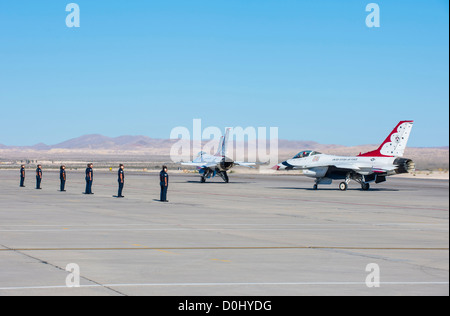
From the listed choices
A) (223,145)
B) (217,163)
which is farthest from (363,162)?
(223,145)

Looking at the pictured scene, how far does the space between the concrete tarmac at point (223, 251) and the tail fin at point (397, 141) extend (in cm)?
1791

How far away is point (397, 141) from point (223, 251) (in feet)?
118

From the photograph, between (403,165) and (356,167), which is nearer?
(403,165)

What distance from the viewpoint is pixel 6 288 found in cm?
1201

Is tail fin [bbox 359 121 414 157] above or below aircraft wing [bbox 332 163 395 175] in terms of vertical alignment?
above

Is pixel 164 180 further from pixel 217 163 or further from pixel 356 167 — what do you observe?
pixel 217 163

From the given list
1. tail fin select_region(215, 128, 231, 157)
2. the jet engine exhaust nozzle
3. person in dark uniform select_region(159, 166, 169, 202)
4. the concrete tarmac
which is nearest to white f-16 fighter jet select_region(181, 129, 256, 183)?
tail fin select_region(215, 128, 231, 157)

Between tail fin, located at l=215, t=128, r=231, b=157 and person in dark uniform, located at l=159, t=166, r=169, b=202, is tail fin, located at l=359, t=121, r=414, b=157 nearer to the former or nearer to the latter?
tail fin, located at l=215, t=128, r=231, b=157

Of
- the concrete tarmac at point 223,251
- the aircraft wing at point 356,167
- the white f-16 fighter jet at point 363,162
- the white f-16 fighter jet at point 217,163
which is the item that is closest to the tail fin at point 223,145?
the white f-16 fighter jet at point 217,163

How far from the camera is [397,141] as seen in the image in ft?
168

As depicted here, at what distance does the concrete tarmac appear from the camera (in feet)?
40.7

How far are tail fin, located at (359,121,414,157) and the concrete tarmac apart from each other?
17906 mm

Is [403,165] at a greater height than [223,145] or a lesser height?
lesser

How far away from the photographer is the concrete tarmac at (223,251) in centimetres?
1241
